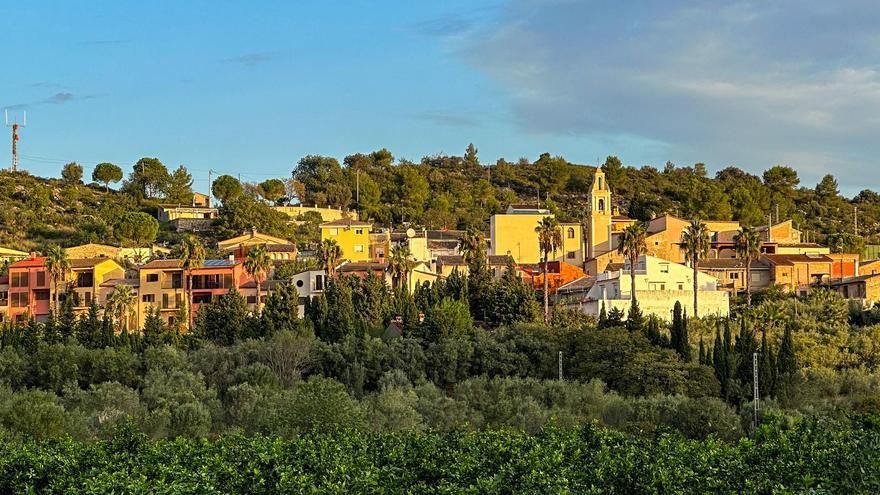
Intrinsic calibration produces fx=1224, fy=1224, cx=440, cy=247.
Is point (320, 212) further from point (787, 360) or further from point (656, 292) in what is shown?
point (787, 360)

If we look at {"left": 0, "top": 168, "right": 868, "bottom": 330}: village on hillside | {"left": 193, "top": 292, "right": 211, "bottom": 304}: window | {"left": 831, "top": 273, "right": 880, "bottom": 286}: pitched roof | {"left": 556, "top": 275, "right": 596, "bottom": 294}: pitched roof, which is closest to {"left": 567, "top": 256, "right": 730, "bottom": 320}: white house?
{"left": 0, "top": 168, "right": 868, "bottom": 330}: village on hillside

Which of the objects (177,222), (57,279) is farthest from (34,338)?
(177,222)

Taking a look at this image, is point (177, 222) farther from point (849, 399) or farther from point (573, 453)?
point (573, 453)

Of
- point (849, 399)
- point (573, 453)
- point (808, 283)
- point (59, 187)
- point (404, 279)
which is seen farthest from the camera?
point (59, 187)

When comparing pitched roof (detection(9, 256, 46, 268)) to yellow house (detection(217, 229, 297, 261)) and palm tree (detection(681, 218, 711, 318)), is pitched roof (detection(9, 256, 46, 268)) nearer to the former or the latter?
yellow house (detection(217, 229, 297, 261))

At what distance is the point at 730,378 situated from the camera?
60.5 m

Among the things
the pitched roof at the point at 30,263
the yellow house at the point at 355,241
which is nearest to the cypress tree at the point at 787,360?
the yellow house at the point at 355,241

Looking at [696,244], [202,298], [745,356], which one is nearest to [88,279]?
[202,298]

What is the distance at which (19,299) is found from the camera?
86.8 meters

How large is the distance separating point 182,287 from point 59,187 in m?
54.5

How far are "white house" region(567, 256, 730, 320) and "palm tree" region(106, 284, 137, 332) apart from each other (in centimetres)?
2920

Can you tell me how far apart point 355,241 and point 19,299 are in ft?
94.5

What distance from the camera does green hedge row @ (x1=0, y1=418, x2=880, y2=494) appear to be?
109 feet

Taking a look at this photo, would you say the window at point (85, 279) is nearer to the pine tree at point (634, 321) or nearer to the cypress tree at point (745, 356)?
the pine tree at point (634, 321)
